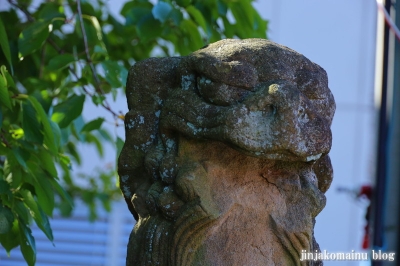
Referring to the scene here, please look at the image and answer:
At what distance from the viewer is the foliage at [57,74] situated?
2074 millimetres

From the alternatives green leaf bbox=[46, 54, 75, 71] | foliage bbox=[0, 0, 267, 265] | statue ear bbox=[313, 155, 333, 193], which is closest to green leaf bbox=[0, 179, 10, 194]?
foliage bbox=[0, 0, 267, 265]

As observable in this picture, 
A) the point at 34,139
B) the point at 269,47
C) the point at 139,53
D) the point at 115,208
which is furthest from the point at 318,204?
the point at 115,208

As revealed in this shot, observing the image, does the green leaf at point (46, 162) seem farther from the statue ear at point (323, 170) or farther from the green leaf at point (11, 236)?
the statue ear at point (323, 170)

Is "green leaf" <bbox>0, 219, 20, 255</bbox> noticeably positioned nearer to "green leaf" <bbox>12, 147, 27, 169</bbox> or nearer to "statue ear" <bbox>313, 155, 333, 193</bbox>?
"green leaf" <bbox>12, 147, 27, 169</bbox>

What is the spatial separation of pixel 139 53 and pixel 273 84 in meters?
1.58

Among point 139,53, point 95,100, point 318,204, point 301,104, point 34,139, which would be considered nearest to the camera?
point 301,104

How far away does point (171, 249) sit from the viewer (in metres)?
1.70

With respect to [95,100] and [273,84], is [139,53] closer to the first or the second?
[95,100]

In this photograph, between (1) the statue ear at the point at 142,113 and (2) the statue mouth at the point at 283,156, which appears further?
(1) the statue ear at the point at 142,113

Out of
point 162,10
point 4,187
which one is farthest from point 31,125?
point 162,10

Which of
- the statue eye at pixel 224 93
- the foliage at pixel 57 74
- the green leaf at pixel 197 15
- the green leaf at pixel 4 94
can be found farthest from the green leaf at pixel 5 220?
the green leaf at pixel 197 15

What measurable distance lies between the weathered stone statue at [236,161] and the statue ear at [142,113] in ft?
0.12

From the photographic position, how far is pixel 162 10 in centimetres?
239

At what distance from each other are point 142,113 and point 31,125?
37cm
